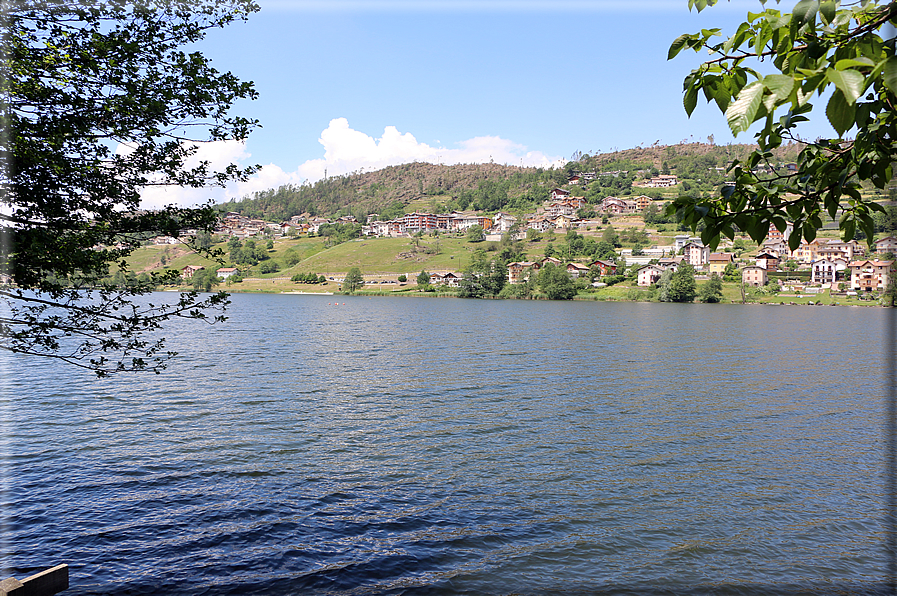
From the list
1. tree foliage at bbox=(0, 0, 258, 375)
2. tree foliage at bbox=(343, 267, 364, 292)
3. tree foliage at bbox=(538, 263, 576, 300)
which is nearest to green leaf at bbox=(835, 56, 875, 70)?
tree foliage at bbox=(0, 0, 258, 375)

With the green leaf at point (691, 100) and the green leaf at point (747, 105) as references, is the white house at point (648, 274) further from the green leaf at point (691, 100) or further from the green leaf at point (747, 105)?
the green leaf at point (747, 105)

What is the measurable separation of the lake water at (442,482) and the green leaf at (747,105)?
936cm

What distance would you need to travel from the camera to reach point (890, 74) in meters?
2.00

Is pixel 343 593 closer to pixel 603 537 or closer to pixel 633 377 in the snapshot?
pixel 603 537

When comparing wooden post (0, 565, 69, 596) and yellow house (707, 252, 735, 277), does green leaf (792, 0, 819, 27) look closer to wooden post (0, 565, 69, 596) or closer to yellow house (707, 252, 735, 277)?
wooden post (0, 565, 69, 596)

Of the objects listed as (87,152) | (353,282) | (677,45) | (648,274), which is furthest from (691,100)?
(353,282)

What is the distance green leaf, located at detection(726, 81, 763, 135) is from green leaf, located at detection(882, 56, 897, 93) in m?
0.41

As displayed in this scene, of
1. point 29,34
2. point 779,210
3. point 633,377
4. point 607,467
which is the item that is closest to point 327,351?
point 633,377

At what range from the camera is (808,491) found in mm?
14844

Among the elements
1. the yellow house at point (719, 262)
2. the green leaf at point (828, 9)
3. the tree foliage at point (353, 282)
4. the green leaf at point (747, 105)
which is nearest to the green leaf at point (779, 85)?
the green leaf at point (747, 105)

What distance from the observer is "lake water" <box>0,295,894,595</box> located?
1040cm

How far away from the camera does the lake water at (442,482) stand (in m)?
10.4

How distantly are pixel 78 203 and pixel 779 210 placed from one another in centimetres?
950

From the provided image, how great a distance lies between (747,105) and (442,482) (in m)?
14.1
